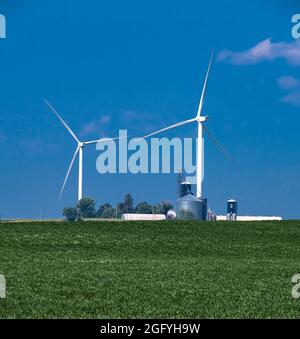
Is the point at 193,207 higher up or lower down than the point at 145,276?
higher up

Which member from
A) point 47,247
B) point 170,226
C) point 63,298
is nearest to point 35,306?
point 63,298

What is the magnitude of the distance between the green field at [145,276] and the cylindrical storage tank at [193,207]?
10180cm

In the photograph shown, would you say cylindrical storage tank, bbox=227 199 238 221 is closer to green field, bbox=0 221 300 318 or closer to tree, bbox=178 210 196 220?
tree, bbox=178 210 196 220

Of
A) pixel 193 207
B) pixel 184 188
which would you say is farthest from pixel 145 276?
pixel 184 188

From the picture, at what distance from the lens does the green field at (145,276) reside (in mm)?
15438

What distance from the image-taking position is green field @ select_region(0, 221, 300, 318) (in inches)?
608

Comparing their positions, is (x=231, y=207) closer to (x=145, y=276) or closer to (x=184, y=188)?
(x=184, y=188)

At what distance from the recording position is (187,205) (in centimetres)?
15925

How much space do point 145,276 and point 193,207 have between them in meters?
133

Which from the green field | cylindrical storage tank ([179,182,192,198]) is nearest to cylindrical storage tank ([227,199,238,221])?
cylindrical storage tank ([179,182,192,198])

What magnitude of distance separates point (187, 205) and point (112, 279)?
138 meters

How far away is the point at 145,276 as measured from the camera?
2261cm

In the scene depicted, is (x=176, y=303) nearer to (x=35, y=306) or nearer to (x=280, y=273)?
(x=35, y=306)
